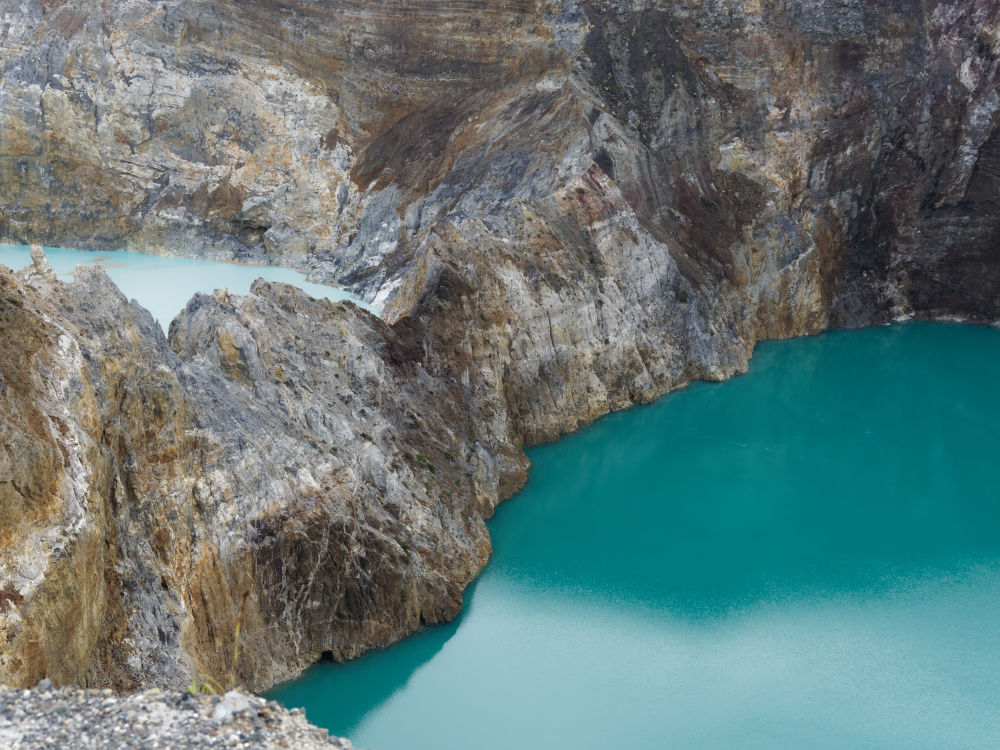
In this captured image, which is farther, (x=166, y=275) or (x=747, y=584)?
(x=166, y=275)

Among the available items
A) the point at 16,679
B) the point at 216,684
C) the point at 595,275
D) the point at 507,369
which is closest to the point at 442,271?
the point at 507,369

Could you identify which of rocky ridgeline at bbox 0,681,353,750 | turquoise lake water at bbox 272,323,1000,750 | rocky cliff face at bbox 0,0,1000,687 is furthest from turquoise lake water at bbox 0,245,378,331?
rocky ridgeline at bbox 0,681,353,750

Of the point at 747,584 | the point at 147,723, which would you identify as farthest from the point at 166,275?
the point at 147,723

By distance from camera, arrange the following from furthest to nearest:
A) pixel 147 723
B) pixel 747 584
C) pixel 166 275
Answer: pixel 166 275 → pixel 747 584 → pixel 147 723

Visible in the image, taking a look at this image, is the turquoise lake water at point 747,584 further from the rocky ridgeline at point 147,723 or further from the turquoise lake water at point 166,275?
the turquoise lake water at point 166,275

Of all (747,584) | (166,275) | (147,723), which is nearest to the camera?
(147,723)

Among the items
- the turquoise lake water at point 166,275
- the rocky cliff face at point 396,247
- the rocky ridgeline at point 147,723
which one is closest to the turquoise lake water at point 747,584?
the rocky cliff face at point 396,247

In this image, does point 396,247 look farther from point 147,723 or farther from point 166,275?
point 147,723

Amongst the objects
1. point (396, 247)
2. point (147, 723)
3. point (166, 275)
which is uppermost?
point (396, 247)
